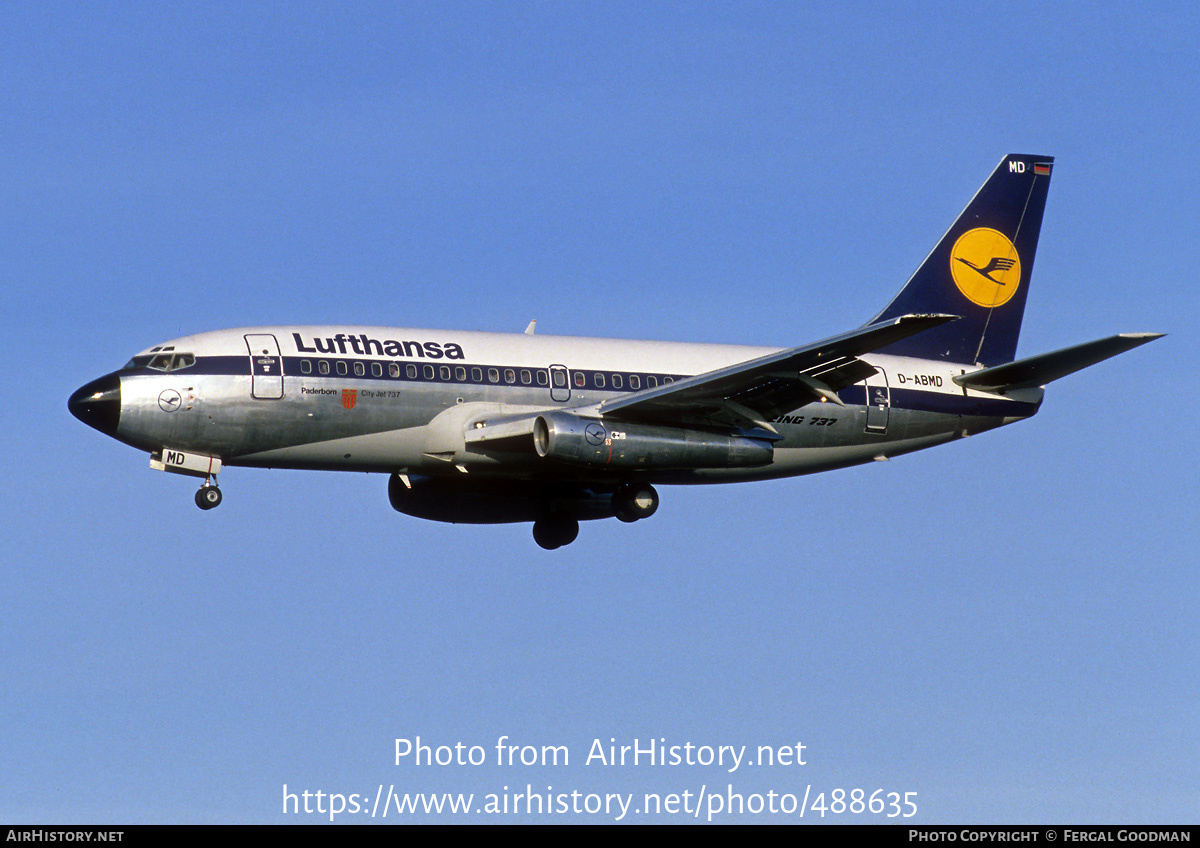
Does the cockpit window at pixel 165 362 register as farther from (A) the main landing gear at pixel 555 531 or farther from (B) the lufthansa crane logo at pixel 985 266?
(B) the lufthansa crane logo at pixel 985 266

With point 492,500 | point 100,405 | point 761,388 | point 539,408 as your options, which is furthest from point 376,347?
point 761,388

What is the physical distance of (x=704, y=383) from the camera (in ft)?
134

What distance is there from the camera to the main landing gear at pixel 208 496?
4141cm

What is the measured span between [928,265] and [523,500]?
14057mm

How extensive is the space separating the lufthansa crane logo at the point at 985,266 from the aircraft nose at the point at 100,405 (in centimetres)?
2464

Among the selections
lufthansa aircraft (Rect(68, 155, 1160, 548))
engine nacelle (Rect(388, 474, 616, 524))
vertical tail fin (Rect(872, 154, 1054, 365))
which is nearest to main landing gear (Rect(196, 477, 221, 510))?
lufthansa aircraft (Rect(68, 155, 1160, 548))

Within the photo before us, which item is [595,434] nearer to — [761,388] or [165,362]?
[761,388]

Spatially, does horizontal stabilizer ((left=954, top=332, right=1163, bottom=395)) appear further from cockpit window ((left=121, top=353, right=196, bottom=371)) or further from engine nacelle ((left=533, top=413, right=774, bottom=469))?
cockpit window ((left=121, top=353, right=196, bottom=371))

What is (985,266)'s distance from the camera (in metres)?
51.5

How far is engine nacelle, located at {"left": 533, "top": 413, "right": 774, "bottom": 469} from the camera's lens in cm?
4069
